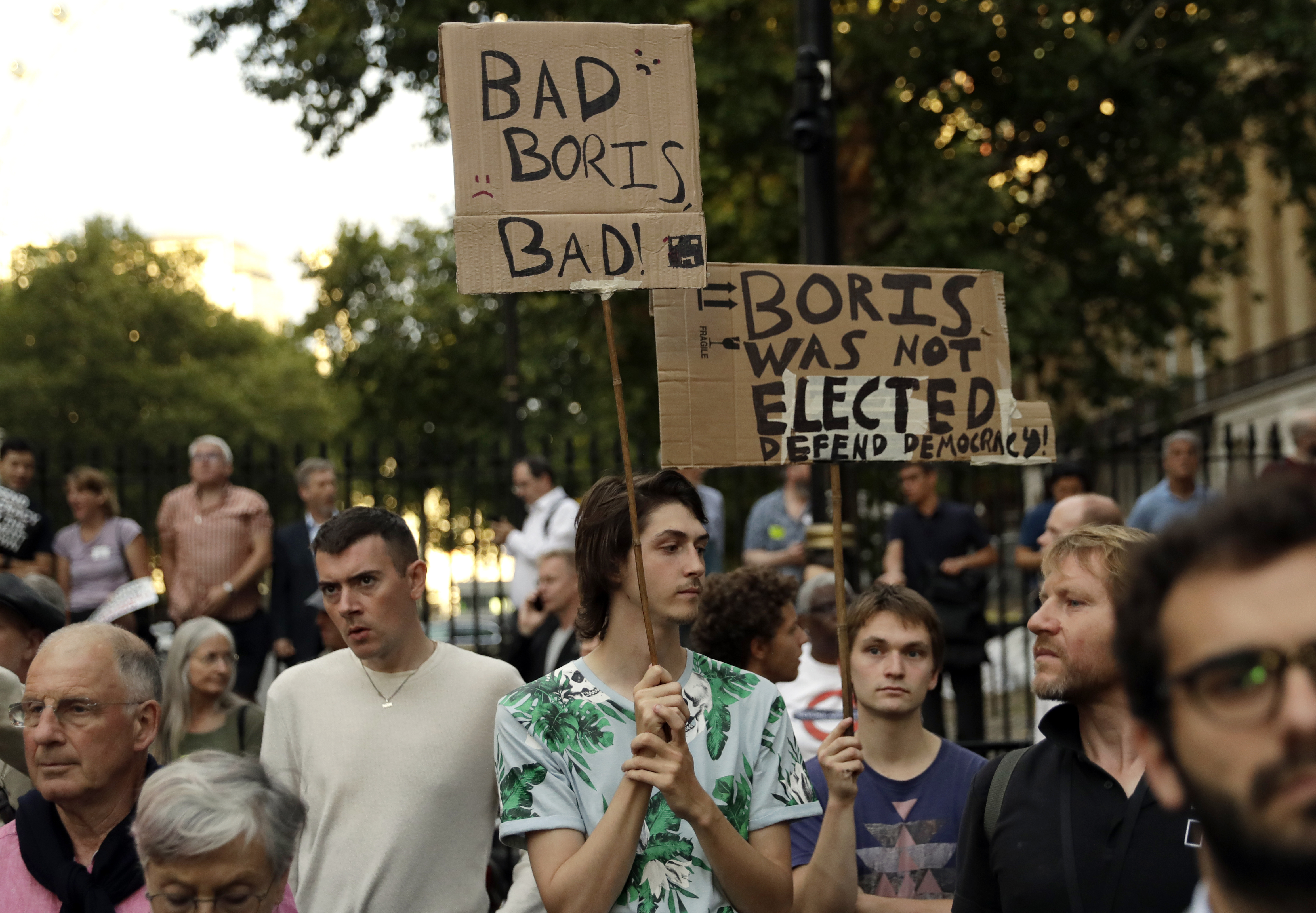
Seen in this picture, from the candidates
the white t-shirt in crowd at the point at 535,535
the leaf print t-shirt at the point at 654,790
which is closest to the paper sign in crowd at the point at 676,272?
the leaf print t-shirt at the point at 654,790

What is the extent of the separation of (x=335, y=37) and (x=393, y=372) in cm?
1019

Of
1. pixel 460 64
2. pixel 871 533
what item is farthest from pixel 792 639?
pixel 871 533

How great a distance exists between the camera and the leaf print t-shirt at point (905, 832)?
351cm

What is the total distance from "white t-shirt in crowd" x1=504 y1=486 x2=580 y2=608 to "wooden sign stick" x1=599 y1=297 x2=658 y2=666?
5.04 meters

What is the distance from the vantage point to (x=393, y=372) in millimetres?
22766

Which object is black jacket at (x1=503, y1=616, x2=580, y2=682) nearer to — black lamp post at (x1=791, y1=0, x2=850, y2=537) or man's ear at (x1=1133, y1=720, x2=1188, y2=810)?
black lamp post at (x1=791, y1=0, x2=850, y2=537)

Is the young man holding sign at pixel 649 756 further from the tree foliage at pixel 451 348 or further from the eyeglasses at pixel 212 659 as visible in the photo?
the tree foliage at pixel 451 348

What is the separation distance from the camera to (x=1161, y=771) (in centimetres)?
130

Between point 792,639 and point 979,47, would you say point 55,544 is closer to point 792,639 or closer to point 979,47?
point 792,639

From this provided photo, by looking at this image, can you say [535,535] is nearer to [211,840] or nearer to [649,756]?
[649,756]

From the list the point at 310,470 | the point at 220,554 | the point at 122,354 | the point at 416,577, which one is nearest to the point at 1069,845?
the point at 416,577

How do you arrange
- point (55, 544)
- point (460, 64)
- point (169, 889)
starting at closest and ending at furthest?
point (169, 889) < point (460, 64) < point (55, 544)

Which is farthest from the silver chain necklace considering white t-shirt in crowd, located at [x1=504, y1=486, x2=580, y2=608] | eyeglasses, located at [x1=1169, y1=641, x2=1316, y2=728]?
white t-shirt in crowd, located at [x1=504, y1=486, x2=580, y2=608]

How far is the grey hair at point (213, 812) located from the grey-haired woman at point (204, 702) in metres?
2.64
